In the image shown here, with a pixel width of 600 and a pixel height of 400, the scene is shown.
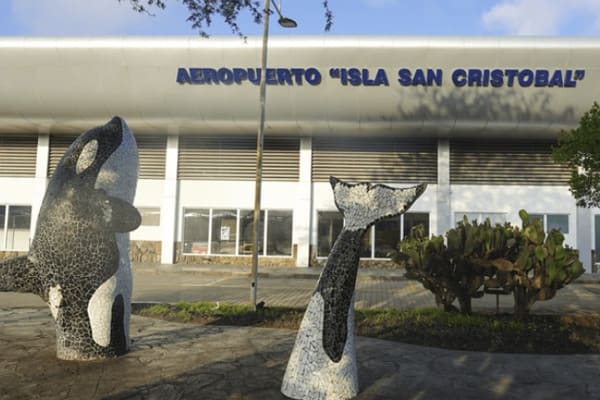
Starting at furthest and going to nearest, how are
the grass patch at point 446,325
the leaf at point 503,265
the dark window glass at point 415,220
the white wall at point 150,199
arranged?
the white wall at point 150,199, the dark window glass at point 415,220, the leaf at point 503,265, the grass patch at point 446,325

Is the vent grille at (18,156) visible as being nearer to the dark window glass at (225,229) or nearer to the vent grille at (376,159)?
the dark window glass at (225,229)

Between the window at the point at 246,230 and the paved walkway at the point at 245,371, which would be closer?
the paved walkway at the point at 245,371

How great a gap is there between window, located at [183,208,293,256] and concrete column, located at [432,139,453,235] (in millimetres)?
6082

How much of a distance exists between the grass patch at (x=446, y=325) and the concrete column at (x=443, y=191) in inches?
435

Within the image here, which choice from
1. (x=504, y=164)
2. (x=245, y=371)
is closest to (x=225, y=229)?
(x=504, y=164)

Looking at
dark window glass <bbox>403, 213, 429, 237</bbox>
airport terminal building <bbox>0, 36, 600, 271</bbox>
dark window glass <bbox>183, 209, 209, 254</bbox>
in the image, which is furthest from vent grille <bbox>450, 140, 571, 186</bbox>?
dark window glass <bbox>183, 209, 209, 254</bbox>

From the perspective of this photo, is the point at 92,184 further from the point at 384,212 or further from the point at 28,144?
the point at 28,144

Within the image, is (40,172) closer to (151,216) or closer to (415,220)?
(151,216)

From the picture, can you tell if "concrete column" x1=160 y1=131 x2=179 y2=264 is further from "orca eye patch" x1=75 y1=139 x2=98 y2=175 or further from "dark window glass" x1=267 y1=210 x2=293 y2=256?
"orca eye patch" x1=75 y1=139 x2=98 y2=175

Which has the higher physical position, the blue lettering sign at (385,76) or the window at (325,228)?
the blue lettering sign at (385,76)

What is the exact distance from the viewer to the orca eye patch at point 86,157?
18.0 feet

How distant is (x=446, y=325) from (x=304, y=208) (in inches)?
495

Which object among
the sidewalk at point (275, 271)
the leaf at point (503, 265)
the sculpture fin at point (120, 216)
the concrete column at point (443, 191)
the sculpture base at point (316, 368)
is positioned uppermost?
the concrete column at point (443, 191)

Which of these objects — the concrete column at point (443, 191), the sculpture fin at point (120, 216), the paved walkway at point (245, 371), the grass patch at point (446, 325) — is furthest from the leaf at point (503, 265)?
the concrete column at point (443, 191)
